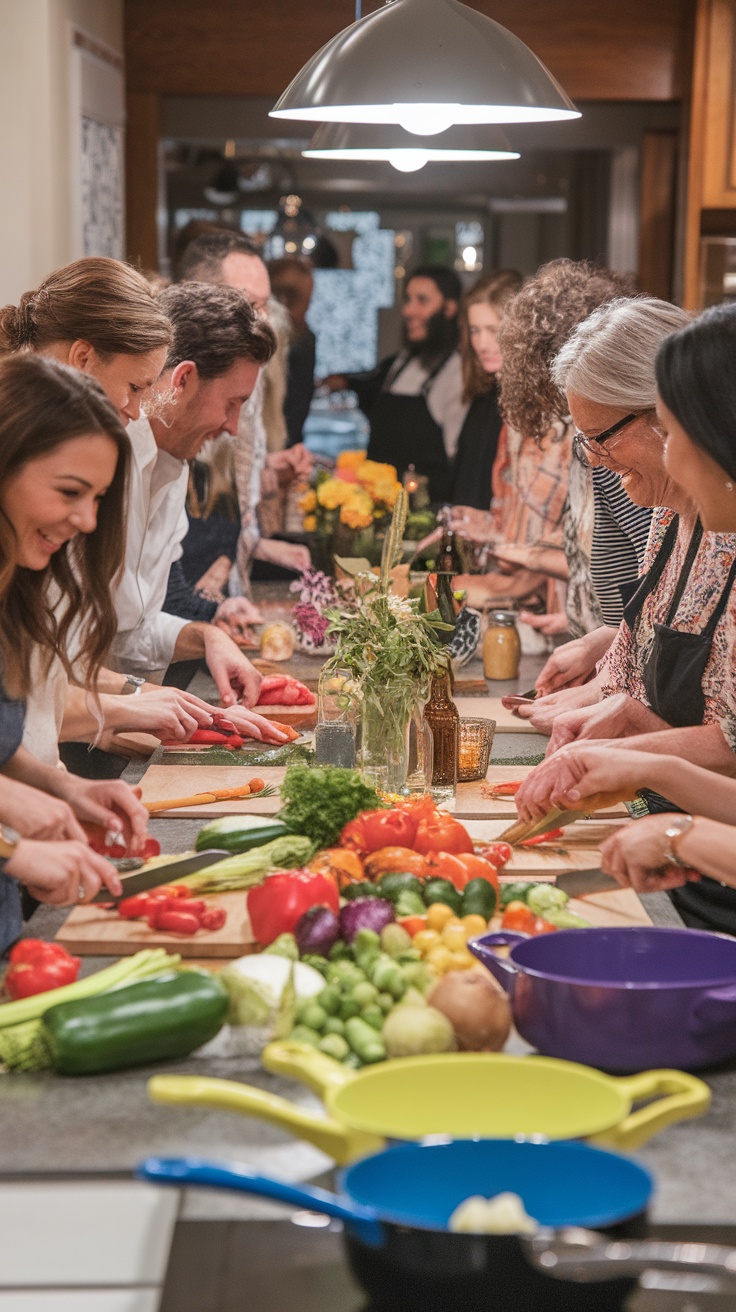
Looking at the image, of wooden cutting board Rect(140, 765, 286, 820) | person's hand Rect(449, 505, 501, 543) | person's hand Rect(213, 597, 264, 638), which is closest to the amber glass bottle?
wooden cutting board Rect(140, 765, 286, 820)

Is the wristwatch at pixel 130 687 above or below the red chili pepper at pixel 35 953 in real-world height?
below

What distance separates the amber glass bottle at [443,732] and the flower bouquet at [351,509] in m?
1.40

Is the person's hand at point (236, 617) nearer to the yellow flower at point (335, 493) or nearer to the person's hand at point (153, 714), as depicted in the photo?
the yellow flower at point (335, 493)

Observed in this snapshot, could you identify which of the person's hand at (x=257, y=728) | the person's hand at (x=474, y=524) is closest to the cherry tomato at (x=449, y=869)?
the person's hand at (x=257, y=728)

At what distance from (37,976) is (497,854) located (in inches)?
29.1

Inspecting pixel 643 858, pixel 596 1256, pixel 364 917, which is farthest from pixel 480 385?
pixel 596 1256

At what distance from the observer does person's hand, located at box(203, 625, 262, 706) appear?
314 centimetres

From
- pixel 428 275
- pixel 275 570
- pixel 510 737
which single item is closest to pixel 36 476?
pixel 510 737

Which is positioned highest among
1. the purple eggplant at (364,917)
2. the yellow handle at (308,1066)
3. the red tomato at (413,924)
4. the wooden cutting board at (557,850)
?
the yellow handle at (308,1066)

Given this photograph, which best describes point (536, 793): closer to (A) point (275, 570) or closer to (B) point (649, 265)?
(A) point (275, 570)

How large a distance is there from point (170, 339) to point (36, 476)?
922mm

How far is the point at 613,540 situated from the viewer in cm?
324

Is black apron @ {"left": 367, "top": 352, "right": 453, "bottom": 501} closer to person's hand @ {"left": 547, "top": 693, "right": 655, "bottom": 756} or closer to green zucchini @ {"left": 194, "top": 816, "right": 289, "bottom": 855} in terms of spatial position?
person's hand @ {"left": 547, "top": 693, "right": 655, "bottom": 756}

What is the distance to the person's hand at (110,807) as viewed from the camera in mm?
1994
